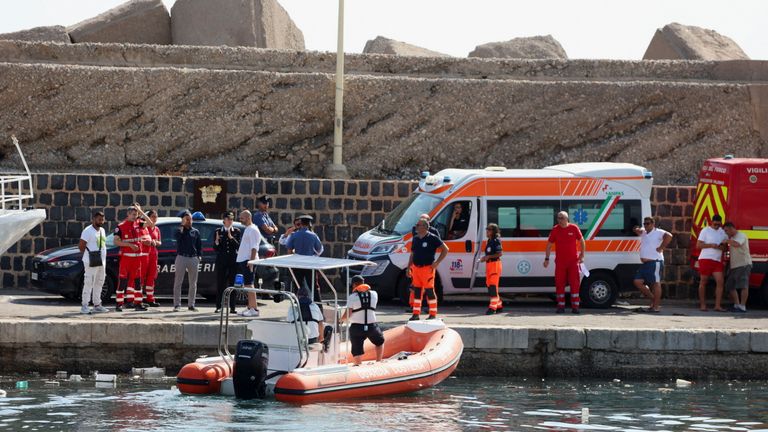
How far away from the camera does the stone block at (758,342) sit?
20.1m

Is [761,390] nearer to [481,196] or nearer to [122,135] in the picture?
[481,196]

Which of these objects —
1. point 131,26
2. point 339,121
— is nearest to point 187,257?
point 339,121

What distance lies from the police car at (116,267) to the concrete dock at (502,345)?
1.58 m

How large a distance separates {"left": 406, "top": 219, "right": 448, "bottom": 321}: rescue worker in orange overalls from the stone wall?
4.82 meters

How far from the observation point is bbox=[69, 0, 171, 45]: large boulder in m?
38.5

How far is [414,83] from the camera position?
3456 cm

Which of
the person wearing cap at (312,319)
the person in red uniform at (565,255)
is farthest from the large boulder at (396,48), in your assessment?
the person wearing cap at (312,319)

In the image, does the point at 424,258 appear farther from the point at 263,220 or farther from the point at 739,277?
the point at 739,277

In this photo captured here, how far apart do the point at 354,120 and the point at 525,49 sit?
32.3 ft

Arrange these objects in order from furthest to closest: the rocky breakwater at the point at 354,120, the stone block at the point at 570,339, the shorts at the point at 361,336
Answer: the rocky breakwater at the point at 354,120
the stone block at the point at 570,339
the shorts at the point at 361,336

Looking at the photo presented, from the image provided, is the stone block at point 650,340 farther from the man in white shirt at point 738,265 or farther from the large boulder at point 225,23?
the large boulder at point 225,23

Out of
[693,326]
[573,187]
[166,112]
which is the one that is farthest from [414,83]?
[693,326]

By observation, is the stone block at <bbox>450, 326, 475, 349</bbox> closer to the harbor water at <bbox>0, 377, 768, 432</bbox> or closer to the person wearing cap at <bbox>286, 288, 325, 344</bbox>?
the harbor water at <bbox>0, 377, 768, 432</bbox>

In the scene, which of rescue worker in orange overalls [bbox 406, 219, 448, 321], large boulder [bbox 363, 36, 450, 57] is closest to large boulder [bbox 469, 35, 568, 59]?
large boulder [bbox 363, 36, 450, 57]
